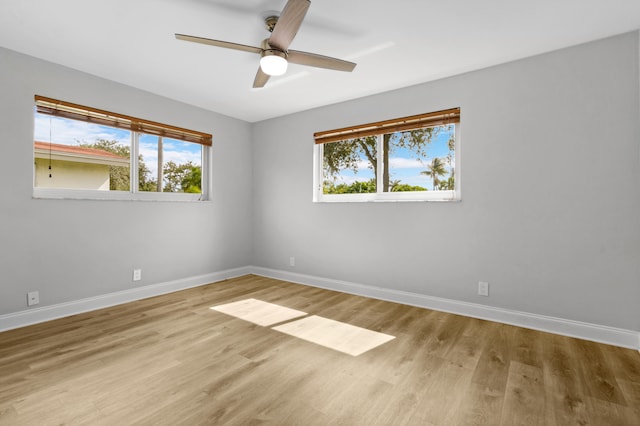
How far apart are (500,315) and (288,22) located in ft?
9.67

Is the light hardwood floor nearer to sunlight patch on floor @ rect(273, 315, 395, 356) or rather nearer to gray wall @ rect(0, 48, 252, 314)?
sunlight patch on floor @ rect(273, 315, 395, 356)

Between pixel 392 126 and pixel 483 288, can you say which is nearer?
pixel 483 288

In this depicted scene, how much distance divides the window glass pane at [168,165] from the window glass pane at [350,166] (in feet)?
5.80

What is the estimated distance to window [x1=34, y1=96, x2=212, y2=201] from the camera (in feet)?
9.53

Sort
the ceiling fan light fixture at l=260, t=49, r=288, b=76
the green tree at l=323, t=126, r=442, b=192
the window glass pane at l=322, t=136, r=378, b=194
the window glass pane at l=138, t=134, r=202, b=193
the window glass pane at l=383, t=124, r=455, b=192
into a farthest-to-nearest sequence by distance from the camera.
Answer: the window glass pane at l=322, t=136, r=378, b=194 < the window glass pane at l=138, t=134, r=202, b=193 < the green tree at l=323, t=126, r=442, b=192 < the window glass pane at l=383, t=124, r=455, b=192 < the ceiling fan light fixture at l=260, t=49, r=288, b=76

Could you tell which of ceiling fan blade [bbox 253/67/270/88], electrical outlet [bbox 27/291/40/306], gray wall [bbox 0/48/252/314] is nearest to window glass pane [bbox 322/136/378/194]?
gray wall [bbox 0/48/252/314]

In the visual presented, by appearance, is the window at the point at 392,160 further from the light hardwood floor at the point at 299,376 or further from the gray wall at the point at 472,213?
the light hardwood floor at the point at 299,376

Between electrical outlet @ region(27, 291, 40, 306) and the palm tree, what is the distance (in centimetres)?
395

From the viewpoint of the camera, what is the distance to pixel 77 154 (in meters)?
3.10

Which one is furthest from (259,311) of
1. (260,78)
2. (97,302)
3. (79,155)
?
(79,155)

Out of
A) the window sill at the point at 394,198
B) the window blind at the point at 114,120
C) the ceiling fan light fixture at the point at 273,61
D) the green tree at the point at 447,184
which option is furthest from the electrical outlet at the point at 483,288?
the window blind at the point at 114,120

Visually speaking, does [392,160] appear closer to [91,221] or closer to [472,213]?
[472,213]

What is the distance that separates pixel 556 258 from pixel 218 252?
387cm

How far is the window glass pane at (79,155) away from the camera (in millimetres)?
2879
